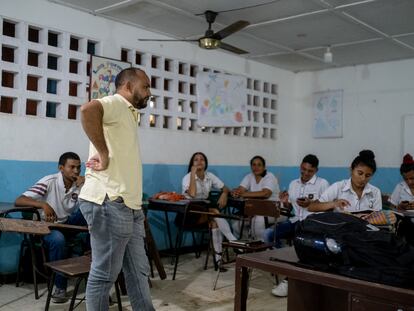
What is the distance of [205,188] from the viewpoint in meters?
5.45

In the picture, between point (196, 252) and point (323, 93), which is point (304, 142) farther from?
point (196, 252)

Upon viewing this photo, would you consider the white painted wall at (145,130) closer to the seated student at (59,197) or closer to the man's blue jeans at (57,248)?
the seated student at (59,197)

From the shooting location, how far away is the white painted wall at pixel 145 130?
14.1 ft

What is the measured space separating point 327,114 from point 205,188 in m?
2.66

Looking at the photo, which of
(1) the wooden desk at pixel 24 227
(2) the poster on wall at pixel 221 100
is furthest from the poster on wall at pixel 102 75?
(1) the wooden desk at pixel 24 227

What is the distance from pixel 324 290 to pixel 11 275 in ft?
9.78

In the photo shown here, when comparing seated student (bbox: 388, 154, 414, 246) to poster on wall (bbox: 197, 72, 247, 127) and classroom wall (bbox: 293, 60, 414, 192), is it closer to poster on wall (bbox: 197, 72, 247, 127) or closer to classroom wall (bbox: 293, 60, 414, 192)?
classroom wall (bbox: 293, 60, 414, 192)

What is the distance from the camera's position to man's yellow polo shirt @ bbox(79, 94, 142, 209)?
94.1 inches

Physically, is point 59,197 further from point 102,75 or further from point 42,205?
point 102,75

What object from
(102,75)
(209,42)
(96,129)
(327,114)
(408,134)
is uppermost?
(209,42)

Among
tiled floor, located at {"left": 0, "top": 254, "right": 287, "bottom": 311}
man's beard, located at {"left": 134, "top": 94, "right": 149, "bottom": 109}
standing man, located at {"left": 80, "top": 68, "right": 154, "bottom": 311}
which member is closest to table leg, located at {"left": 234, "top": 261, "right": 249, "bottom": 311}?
standing man, located at {"left": 80, "top": 68, "right": 154, "bottom": 311}

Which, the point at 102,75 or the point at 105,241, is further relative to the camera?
the point at 102,75

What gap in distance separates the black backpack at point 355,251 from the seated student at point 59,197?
2.41 meters

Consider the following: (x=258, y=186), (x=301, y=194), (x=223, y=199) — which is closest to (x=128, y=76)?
(x=301, y=194)
